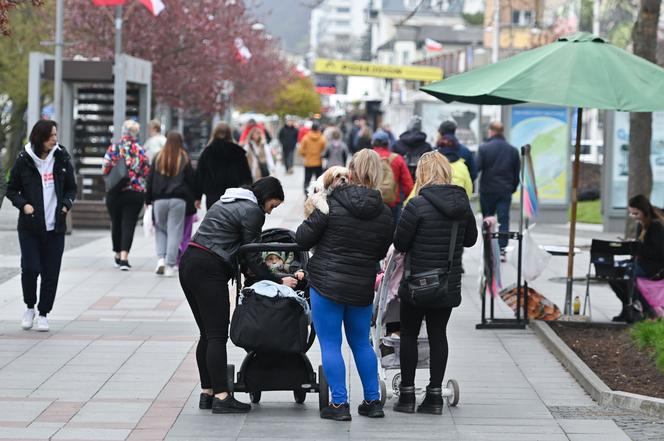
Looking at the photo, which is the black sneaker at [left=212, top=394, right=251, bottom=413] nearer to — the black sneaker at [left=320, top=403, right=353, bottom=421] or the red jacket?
the black sneaker at [left=320, top=403, right=353, bottom=421]

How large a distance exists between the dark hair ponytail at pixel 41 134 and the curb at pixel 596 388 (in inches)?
167

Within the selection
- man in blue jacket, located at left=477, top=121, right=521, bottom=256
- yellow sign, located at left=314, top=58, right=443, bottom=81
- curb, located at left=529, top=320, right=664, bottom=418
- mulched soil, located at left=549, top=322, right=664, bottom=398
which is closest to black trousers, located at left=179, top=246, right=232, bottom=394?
curb, located at left=529, top=320, right=664, bottom=418

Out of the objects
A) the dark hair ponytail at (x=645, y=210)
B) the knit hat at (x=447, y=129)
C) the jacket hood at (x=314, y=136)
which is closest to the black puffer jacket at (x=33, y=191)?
the dark hair ponytail at (x=645, y=210)

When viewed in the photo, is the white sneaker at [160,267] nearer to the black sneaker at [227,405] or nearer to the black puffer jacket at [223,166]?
the black puffer jacket at [223,166]

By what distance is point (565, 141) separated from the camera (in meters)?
24.5

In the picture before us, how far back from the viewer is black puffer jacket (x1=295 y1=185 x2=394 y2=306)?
304 inches

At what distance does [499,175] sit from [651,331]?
286 inches

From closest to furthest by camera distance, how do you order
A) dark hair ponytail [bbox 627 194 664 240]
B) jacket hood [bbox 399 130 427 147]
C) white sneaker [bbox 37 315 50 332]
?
white sneaker [bbox 37 315 50 332]
dark hair ponytail [bbox 627 194 664 240]
jacket hood [bbox 399 130 427 147]

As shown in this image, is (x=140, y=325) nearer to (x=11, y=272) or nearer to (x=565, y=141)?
(x=11, y=272)

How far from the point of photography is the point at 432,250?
814 centimetres

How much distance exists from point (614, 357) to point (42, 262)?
451cm

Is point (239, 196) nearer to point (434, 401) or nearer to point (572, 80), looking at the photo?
point (434, 401)

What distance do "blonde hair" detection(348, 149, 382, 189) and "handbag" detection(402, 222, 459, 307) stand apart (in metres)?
0.60

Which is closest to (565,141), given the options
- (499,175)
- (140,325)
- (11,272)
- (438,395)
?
(499,175)
